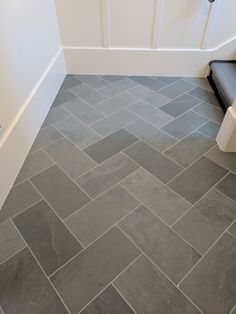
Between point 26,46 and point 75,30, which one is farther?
point 75,30

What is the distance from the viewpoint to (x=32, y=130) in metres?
1.89

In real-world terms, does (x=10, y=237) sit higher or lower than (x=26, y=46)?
lower

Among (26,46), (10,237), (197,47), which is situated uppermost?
(26,46)

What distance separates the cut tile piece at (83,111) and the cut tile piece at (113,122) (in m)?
0.08

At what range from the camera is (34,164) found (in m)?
1.73

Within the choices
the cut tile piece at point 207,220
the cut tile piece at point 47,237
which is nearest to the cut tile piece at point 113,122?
the cut tile piece at point 47,237

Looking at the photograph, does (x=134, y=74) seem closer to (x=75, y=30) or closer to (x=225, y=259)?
(x=75, y=30)

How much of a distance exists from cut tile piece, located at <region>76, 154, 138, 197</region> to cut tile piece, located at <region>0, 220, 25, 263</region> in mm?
477

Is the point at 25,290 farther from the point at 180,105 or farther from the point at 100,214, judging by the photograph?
the point at 180,105

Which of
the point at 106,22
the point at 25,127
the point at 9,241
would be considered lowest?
the point at 9,241

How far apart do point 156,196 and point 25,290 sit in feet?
2.87

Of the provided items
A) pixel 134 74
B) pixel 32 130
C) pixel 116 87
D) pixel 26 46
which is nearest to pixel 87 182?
pixel 32 130

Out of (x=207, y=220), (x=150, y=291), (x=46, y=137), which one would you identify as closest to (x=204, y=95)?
(x=207, y=220)

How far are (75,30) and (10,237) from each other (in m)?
2.18
